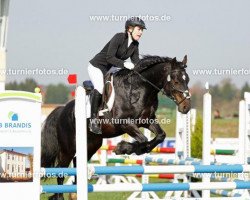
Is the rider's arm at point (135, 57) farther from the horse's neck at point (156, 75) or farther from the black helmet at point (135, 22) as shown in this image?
the black helmet at point (135, 22)

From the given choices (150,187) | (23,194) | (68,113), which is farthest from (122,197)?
(23,194)

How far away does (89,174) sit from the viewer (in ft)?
15.8

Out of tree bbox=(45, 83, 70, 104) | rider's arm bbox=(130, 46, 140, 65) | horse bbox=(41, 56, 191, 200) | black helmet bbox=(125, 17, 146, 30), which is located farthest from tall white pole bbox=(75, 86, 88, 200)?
tree bbox=(45, 83, 70, 104)

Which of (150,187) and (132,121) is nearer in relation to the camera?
(150,187)

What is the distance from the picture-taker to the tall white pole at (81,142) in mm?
4383

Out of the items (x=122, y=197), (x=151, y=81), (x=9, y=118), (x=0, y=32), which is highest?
(x=0, y=32)

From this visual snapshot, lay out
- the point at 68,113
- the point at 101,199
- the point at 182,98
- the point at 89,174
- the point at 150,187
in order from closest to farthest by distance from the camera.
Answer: the point at 89,174 → the point at 150,187 → the point at 182,98 → the point at 68,113 → the point at 101,199

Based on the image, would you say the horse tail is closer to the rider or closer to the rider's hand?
the rider

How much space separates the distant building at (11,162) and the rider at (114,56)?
2.34 meters

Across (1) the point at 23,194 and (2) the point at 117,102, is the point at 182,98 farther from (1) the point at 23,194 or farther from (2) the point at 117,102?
(1) the point at 23,194

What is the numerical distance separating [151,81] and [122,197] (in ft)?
9.99

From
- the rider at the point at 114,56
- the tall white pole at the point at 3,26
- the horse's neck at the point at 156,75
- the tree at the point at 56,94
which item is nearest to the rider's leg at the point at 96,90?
the rider at the point at 114,56

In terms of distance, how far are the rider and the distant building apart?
234 cm

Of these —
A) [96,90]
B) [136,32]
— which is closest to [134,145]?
[96,90]
